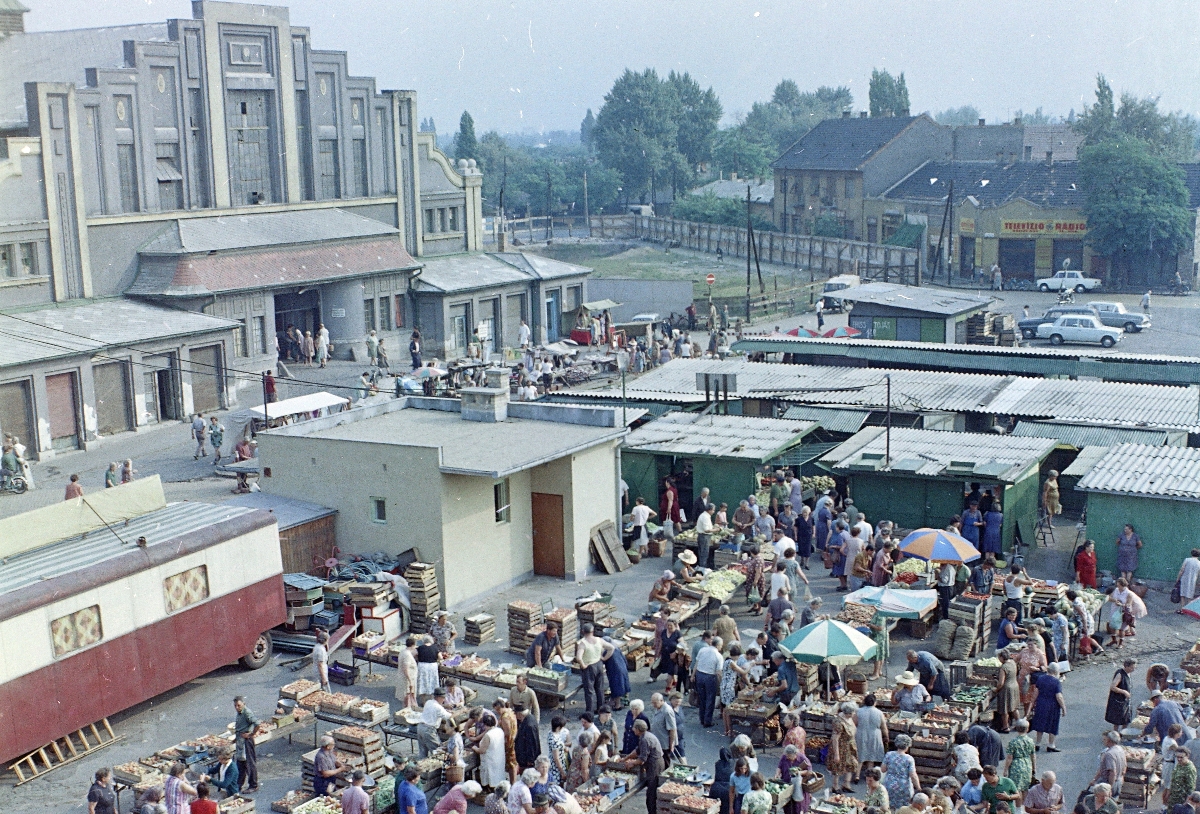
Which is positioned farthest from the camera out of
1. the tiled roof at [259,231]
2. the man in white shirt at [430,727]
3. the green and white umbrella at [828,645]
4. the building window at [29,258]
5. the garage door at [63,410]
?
the tiled roof at [259,231]

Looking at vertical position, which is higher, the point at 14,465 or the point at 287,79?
the point at 287,79

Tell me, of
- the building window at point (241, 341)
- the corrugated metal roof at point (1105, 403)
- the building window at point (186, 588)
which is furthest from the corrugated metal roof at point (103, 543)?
the building window at point (241, 341)

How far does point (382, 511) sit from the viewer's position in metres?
26.7

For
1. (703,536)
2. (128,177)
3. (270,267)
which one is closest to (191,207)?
(128,177)

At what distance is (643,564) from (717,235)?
70.6 meters

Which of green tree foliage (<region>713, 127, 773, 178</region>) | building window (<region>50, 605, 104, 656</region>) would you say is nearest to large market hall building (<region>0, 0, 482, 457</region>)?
building window (<region>50, 605, 104, 656</region>)

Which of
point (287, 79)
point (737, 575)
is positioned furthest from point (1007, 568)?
point (287, 79)

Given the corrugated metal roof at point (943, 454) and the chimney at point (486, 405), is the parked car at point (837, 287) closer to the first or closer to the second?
the corrugated metal roof at point (943, 454)

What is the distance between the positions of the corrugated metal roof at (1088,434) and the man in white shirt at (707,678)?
1489cm

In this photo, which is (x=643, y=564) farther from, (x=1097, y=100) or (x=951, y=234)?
(x=1097, y=100)

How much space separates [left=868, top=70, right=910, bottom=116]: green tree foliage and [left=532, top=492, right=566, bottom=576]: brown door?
105131 millimetres

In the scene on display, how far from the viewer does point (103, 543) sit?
21547 mm

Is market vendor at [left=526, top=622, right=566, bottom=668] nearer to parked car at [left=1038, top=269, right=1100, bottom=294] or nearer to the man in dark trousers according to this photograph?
the man in dark trousers

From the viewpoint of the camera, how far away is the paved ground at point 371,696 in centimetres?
1917
